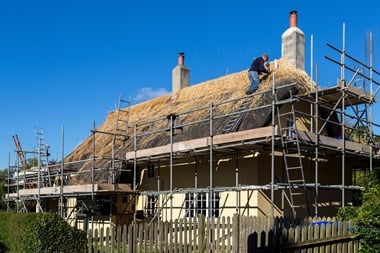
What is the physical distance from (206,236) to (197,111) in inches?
465

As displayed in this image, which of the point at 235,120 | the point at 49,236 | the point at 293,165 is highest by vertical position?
the point at 235,120

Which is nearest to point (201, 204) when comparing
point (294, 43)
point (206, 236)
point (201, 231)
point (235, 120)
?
point (235, 120)

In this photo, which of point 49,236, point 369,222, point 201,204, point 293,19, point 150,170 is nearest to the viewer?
point 369,222

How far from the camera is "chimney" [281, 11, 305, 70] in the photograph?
20722 mm

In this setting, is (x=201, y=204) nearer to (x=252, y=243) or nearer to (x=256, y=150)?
(x=256, y=150)

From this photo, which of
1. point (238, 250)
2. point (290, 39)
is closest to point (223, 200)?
point (290, 39)

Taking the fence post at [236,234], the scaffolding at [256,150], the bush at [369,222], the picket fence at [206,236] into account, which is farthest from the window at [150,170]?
the fence post at [236,234]

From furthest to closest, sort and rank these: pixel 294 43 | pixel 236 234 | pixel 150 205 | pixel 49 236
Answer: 1. pixel 150 205
2. pixel 294 43
3. pixel 49 236
4. pixel 236 234

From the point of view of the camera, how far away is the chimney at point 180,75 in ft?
91.1

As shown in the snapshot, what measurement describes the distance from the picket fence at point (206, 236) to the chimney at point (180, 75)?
57.6 feet

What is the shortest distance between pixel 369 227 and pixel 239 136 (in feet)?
21.1

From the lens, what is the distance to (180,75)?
27969mm

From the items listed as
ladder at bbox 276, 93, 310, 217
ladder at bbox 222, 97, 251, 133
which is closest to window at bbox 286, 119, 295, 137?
ladder at bbox 276, 93, 310, 217

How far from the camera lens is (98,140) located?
27.6m
